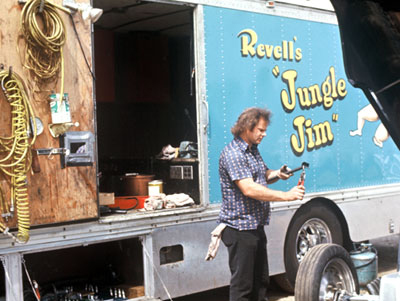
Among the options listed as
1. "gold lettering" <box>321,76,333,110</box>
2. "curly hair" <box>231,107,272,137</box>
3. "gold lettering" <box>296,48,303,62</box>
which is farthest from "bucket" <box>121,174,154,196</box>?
"gold lettering" <box>321,76,333,110</box>

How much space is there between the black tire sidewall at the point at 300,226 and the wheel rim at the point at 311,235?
0.16 feet

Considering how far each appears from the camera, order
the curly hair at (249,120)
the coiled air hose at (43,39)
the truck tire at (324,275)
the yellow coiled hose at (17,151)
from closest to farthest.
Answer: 1. the yellow coiled hose at (17,151)
2. the coiled air hose at (43,39)
3. the curly hair at (249,120)
4. the truck tire at (324,275)

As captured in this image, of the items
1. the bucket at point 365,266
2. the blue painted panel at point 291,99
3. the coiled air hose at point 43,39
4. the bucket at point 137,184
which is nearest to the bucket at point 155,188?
the bucket at point 137,184

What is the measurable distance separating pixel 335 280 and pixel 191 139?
2.65 m

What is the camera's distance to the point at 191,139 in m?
8.07

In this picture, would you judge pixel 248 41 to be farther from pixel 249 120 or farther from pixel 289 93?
pixel 249 120

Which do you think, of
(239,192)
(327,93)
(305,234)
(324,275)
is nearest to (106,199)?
(239,192)

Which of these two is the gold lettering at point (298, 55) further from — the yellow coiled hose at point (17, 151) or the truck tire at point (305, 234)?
the yellow coiled hose at point (17, 151)

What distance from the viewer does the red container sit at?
671 cm

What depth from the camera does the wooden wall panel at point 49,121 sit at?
17.0ft

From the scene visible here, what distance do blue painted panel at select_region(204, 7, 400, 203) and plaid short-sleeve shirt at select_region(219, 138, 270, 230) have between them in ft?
3.30

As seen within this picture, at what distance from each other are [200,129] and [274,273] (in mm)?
1834

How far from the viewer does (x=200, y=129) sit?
657 cm

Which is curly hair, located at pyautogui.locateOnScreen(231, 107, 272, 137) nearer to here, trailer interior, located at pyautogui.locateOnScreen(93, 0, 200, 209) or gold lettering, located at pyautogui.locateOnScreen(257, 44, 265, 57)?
gold lettering, located at pyautogui.locateOnScreen(257, 44, 265, 57)
